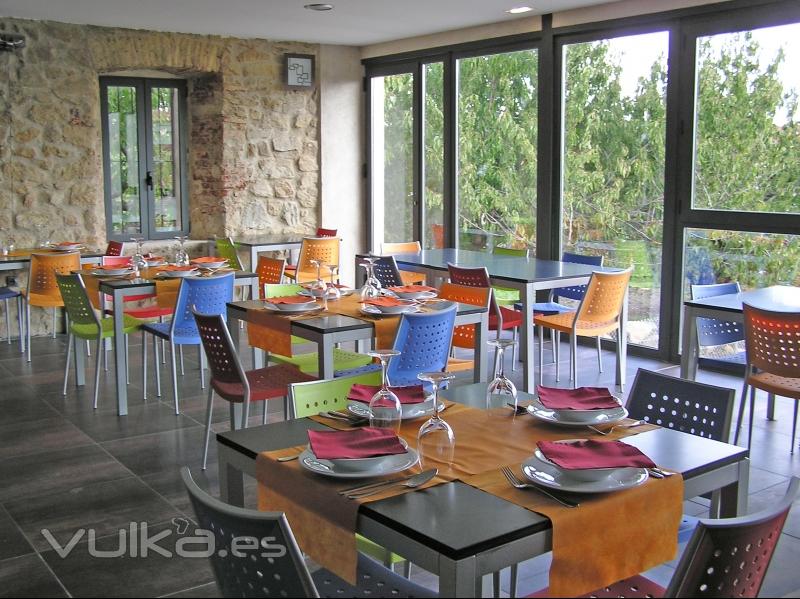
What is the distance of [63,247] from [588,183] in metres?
4.47

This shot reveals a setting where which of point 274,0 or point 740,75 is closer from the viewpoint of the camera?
point 740,75

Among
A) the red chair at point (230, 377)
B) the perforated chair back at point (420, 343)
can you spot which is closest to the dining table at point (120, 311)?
the red chair at point (230, 377)

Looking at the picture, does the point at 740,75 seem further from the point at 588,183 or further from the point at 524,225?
the point at 524,225

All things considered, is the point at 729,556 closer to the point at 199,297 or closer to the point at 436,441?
the point at 436,441

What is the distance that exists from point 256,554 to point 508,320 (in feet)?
14.6

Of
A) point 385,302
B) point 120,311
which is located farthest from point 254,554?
point 120,311

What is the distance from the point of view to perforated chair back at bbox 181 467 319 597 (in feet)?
5.82

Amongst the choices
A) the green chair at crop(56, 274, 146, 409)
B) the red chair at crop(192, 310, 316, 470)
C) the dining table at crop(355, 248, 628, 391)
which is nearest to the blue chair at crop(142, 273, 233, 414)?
the green chair at crop(56, 274, 146, 409)

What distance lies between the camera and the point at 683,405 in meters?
2.88

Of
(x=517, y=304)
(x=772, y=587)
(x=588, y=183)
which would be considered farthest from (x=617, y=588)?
(x=588, y=183)

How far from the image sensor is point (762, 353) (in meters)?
4.34

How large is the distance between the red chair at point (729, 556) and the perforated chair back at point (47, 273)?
5868mm

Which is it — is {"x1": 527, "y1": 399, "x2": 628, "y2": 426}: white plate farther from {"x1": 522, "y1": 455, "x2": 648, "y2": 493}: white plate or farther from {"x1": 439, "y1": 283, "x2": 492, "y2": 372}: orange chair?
{"x1": 439, "y1": 283, "x2": 492, "y2": 372}: orange chair

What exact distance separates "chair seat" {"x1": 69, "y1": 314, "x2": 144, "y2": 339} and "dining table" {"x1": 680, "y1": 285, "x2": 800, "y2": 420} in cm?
335
